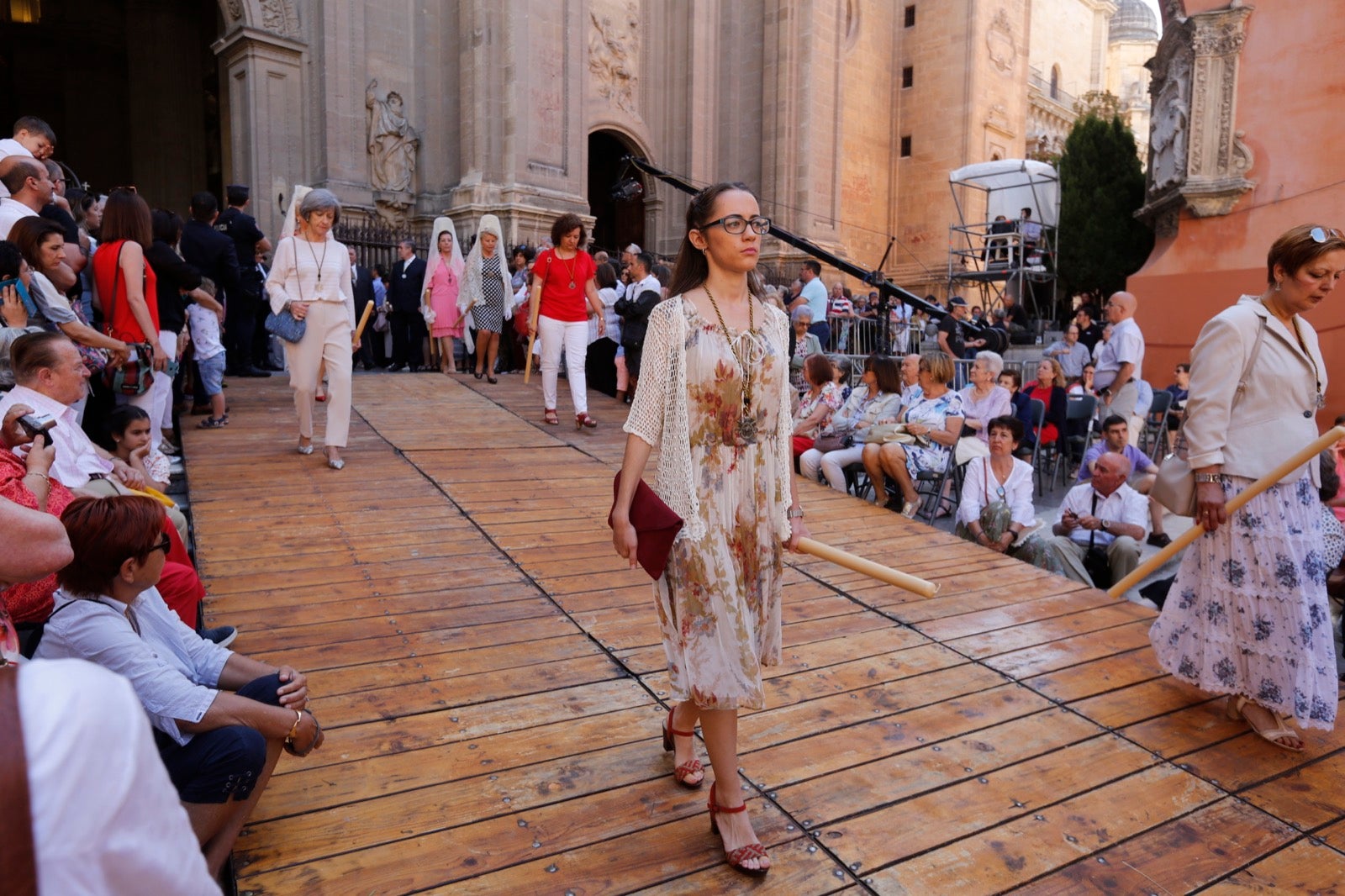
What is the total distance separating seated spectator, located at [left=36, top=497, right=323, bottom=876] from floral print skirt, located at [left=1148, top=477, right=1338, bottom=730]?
3.38m

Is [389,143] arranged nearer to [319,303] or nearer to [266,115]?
[266,115]

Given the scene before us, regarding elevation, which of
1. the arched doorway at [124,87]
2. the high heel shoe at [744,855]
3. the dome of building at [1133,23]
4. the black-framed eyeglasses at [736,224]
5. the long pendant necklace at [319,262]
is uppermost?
the dome of building at [1133,23]

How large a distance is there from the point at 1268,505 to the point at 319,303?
5616mm

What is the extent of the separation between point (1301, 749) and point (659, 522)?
8.70 ft

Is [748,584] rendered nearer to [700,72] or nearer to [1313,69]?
[1313,69]

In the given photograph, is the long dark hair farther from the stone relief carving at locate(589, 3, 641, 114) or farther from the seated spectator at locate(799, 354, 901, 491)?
the stone relief carving at locate(589, 3, 641, 114)

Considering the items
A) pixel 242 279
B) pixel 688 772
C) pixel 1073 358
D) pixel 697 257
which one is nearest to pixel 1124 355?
pixel 1073 358

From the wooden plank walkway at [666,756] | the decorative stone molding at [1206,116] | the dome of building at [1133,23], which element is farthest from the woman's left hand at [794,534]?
the dome of building at [1133,23]

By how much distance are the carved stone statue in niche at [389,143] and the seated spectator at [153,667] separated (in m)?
14.4

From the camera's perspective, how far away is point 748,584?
265cm

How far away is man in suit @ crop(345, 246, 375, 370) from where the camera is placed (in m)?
12.2

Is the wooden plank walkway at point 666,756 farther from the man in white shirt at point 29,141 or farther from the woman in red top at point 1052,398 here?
the woman in red top at point 1052,398

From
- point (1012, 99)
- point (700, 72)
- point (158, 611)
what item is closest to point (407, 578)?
point (158, 611)

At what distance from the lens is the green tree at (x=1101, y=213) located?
22.6 metres
